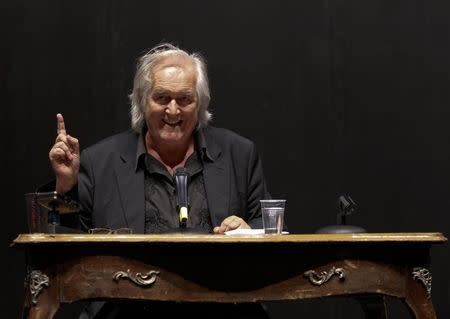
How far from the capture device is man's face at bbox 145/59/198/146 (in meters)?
3.47

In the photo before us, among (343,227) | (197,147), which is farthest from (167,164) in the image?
(343,227)

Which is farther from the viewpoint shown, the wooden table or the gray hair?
the gray hair

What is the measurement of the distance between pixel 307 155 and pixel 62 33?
1271 mm

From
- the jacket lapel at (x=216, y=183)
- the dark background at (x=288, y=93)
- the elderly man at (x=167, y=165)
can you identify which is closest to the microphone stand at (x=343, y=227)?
the elderly man at (x=167, y=165)

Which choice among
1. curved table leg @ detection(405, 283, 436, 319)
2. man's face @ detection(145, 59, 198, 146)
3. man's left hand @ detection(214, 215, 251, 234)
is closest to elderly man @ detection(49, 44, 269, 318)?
man's face @ detection(145, 59, 198, 146)

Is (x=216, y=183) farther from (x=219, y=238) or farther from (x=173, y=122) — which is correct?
(x=219, y=238)

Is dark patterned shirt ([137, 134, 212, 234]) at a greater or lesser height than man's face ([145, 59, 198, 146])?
lesser

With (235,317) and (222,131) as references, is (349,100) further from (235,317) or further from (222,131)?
(235,317)

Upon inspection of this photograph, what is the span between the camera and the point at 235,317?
10.2 feet

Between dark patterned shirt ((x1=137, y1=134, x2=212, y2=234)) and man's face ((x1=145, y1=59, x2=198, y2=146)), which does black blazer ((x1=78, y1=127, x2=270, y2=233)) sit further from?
man's face ((x1=145, y1=59, x2=198, y2=146))

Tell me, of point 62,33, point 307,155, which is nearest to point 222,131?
point 307,155

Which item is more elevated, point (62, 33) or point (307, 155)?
point (62, 33)

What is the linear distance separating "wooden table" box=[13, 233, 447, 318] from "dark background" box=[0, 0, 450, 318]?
176 centimetres

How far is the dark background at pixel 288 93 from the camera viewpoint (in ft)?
14.3
